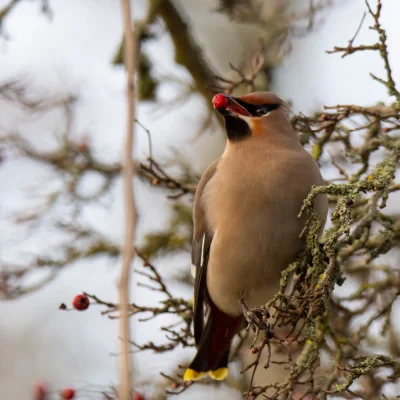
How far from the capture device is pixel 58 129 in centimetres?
509

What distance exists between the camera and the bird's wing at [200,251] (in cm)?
363

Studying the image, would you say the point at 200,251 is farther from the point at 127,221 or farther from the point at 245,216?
the point at 127,221


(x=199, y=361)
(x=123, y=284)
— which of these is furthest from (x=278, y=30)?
(x=123, y=284)

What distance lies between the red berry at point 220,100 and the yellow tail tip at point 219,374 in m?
1.41

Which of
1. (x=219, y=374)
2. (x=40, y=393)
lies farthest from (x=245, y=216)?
(x=40, y=393)

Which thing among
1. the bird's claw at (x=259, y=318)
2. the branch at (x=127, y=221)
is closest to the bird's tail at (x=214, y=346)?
the bird's claw at (x=259, y=318)

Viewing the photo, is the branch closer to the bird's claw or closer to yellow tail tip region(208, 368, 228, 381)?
the bird's claw

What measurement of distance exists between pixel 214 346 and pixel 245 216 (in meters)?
0.95

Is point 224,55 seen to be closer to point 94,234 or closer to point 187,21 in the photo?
point 187,21

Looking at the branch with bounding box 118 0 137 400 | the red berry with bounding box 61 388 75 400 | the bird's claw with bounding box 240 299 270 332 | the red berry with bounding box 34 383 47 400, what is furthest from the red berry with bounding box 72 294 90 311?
the branch with bounding box 118 0 137 400

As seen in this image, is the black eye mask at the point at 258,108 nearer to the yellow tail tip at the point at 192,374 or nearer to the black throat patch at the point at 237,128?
the black throat patch at the point at 237,128

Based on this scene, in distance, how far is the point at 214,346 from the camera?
3939 mm

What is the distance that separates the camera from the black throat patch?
357 centimetres

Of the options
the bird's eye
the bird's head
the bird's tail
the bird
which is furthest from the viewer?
the bird's tail
